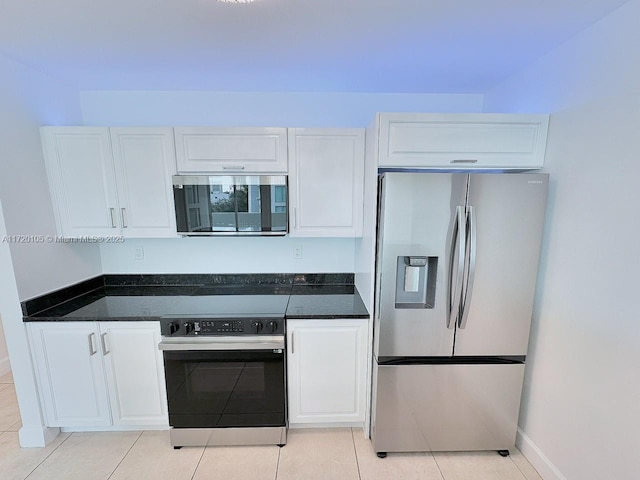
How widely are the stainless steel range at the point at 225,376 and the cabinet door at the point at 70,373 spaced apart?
1.73 ft

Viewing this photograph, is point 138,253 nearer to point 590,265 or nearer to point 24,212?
point 24,212

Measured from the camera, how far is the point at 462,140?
1727mm

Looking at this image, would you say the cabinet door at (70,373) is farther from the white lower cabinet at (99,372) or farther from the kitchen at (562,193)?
the kitchen at (562,193)

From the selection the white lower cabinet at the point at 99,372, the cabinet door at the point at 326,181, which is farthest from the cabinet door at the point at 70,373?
the cabinet door at the point at 326,181

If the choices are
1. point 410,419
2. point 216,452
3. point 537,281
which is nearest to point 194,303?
point 216,452

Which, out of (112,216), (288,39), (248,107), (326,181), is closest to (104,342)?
(112,216)

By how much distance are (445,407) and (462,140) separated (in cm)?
169

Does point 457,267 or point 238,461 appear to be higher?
point 457,267

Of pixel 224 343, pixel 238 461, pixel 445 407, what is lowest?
pixel 238 461

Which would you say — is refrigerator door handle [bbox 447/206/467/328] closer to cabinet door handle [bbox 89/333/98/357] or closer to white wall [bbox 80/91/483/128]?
white wall [bbox 80/91/483/128]

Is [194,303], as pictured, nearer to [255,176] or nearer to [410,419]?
[255,176]

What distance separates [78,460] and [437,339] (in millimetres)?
2448

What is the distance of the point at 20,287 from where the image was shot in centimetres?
180

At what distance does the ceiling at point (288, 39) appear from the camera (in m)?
1.29
